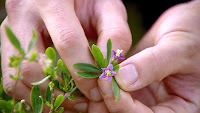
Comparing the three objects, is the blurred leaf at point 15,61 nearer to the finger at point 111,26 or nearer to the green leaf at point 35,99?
the green leaf at point 35,99

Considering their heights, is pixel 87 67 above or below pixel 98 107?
above

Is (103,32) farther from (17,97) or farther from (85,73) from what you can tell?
(17,97)

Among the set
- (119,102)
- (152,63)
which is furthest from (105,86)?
(152,63)

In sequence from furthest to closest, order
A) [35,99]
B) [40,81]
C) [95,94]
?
1. [95,94]
2. [35,99]
3. [40,81]

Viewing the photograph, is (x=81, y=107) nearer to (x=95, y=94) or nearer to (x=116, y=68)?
(x=95, y=94)

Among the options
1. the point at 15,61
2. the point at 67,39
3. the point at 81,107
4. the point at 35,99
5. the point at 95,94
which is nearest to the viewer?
the point at 15,61
